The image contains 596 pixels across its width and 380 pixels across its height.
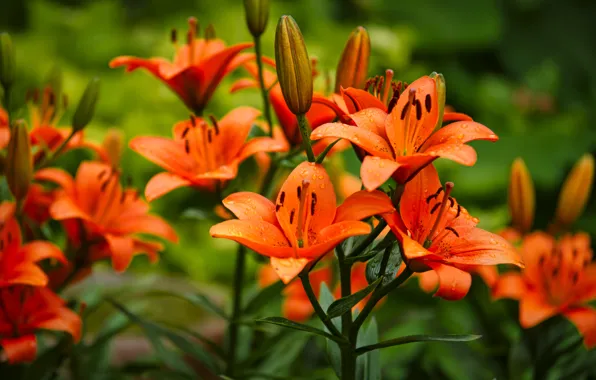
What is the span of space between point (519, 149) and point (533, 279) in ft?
2.87

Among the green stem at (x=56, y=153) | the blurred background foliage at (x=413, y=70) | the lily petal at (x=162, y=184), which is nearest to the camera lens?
the lily petal at (x=162, y=184)

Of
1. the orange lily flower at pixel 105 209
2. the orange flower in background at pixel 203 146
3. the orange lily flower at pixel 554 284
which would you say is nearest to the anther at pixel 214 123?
the orange flower in background at pixel 203 146

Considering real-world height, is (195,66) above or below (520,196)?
above

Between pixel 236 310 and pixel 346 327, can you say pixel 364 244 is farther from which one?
pixel 236 310

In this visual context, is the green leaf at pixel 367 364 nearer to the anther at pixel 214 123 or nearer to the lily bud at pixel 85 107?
the anther at pixel 214 123

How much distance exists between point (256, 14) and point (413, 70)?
1166 millimetres

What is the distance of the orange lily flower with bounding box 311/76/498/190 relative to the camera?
50 centimetres

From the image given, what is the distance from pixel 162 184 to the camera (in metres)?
0.63

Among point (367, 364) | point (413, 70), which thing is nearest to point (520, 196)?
point (367, 364)

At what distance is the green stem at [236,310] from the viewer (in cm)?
74

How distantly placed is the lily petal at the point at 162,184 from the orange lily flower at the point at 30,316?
148 millimetres

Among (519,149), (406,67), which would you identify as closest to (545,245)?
(519,149)

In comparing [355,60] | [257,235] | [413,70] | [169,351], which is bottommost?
[169,351]

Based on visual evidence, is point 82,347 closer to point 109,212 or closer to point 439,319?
point 109,212
